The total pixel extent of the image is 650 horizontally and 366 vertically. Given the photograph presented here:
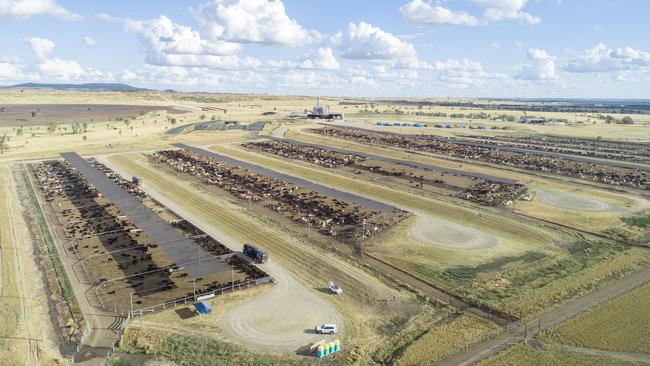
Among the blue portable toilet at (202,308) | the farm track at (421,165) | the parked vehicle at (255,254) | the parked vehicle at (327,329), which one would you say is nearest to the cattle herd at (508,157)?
the farm track at (421,165)

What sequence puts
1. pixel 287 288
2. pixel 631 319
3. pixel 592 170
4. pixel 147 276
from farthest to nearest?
pixel 592 170 < pixel 147 276 < pixel 287 288 < pixel 631 319

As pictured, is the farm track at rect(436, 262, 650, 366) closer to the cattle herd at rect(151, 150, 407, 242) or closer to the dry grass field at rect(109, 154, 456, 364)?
the dry grass field at rect(109, 154, 456, 364)

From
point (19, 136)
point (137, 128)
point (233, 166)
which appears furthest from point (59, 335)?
point (137, 128)

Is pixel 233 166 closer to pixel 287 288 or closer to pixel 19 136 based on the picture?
pixel 287 288

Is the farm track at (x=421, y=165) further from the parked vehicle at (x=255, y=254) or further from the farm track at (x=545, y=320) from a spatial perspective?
the parked vehicle at (x=255, y=254)

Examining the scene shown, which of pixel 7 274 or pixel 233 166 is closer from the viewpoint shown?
pixel 7 274

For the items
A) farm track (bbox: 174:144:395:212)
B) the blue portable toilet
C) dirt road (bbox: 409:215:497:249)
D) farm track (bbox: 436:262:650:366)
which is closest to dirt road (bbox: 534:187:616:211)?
dirt road (bbox: 409:215:497:249)
